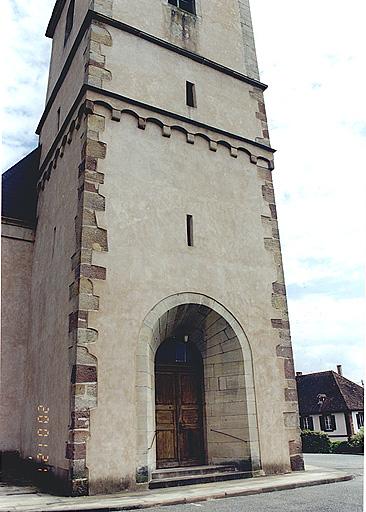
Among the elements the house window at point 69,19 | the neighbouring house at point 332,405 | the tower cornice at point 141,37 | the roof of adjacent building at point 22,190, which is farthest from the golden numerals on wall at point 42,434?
the neighbouring house at point 332,405

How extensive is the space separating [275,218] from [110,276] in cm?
459

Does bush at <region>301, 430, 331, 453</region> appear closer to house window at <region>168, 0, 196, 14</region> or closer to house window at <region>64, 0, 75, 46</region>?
house window at <region>168, 0, 196, 14</region>

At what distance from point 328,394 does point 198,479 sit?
25690 millimetres

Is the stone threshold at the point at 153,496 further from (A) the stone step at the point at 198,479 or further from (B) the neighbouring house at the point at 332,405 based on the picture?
(B) the neighbouring house at the point at 332,405

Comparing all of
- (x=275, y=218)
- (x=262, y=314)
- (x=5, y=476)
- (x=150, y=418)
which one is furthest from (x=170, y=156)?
(x=5, y=476)

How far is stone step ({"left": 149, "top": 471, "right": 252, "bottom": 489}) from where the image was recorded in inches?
292

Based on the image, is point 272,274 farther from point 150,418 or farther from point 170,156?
point 150,418

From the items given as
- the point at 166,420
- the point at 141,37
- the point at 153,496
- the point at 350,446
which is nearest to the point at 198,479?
the point at 153,496

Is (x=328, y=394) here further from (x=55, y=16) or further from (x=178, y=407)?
(x=55, y=16)

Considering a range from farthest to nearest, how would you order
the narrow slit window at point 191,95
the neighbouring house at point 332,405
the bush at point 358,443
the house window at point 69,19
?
the neighbouring house at point 332,405, the bush at point 358,443, the house window at point 69,19, the narrow slit window at point 191,95

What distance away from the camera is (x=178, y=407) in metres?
9.55

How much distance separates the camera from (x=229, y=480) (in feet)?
26.5

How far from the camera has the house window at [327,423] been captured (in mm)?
30380

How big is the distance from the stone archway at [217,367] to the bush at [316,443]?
14.4m
